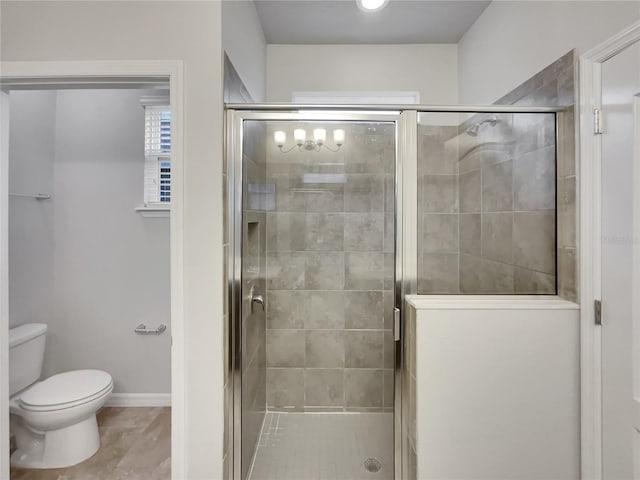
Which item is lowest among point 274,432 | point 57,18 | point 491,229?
point 274,432

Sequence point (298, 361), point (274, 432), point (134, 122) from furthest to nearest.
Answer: point (134, 122)
point (298, 361)
point (274, 432)

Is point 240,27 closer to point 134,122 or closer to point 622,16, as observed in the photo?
point 134,122

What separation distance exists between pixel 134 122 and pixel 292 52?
1.26 metres

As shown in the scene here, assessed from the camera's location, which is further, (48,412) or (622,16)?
(48,412)

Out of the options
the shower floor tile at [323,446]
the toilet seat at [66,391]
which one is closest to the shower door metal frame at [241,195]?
the shower floor tile at [323,446]

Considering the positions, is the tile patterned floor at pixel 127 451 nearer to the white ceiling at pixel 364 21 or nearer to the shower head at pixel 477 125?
the shower head at pixel 477 125

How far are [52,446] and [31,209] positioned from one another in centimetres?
148

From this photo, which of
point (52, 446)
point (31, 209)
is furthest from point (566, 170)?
point (31, 209)

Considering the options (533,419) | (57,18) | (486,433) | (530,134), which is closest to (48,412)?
(57,18)

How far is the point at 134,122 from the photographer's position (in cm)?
248

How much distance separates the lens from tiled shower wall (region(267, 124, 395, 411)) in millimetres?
1842

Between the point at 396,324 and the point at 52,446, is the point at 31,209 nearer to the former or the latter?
the point at 52,446

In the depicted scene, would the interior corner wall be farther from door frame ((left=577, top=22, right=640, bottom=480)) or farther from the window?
door frame ((left=577, top=22, right=640, bottom=480))

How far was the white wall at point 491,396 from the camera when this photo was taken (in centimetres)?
139
